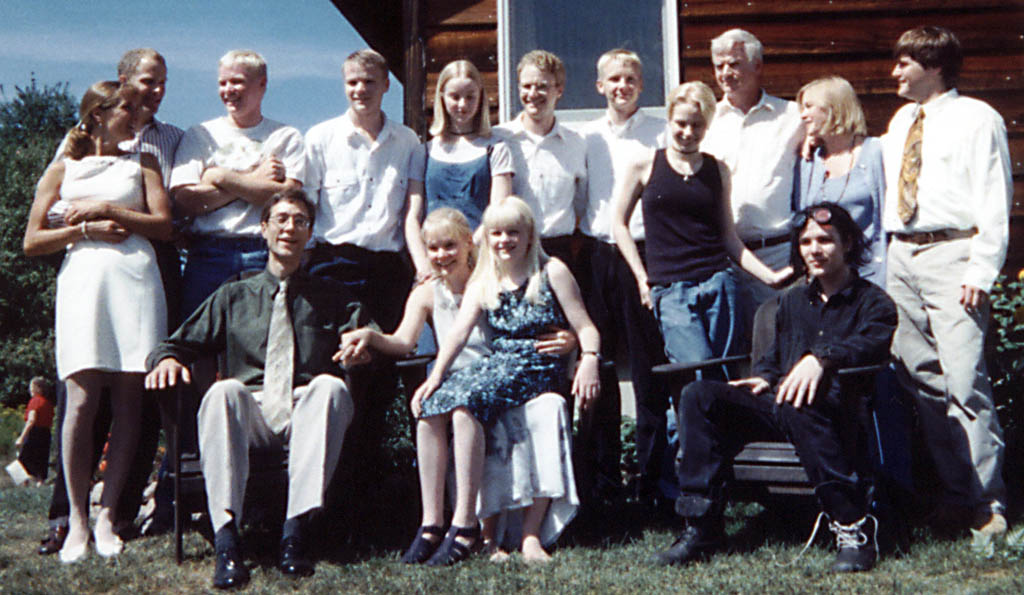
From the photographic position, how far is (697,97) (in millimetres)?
4137

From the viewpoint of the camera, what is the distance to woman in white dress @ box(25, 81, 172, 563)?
13.2ft

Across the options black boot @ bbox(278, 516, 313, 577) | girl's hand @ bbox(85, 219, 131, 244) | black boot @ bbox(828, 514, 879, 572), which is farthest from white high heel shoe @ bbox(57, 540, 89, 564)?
black boot @ bbox(828, 514, 879, 572)

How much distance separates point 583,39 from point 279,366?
10.6 ft

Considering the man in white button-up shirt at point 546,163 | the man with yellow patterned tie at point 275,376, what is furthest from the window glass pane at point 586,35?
the man with yellow patterned tie at point 275,376

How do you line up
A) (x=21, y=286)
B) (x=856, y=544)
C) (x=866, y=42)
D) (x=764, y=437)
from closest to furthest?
(x=856, y=544), (x=764, y=437), (x=866, y=42), (x=21, y=286)

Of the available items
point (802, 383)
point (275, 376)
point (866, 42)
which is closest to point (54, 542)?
point (275, 376)

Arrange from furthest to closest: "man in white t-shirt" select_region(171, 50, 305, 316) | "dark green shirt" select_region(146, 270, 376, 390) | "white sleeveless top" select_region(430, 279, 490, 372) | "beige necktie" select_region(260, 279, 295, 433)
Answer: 1. "man in white t-shirt" select_region(171, 50, 305, 316)
2. "white sleeveless top" select_region(430, 279, 490, 372)
3. "dark green shirt" select_region(146, 270, 376, 390)
4. "beige necktie" select_region(260, 279, 295, 433)

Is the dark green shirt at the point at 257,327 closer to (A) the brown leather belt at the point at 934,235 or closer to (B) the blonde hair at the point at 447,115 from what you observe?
(B) the blonde hair at the point at 447,115

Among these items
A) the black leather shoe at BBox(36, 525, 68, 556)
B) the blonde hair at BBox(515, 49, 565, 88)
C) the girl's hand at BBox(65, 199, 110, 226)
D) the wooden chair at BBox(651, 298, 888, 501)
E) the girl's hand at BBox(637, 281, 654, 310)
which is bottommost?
the black leather shoe at BBox(36, 525, 68, 556)

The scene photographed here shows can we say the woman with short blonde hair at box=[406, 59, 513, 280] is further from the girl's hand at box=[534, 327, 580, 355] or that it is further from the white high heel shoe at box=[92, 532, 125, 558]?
the white high heel shoe at box=[92, 532, 125, 558]

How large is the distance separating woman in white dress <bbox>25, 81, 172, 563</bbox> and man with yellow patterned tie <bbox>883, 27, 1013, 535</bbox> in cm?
306

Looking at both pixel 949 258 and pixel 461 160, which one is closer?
pixel 949 258

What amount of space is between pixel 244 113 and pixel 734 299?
2.28 m

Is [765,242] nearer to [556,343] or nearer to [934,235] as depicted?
[934,235]
